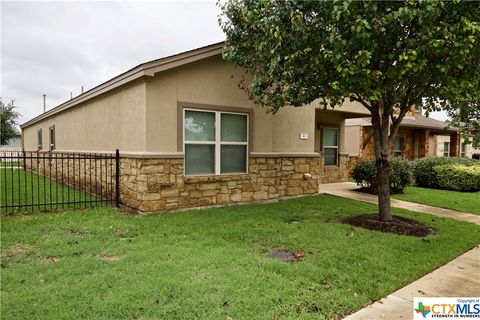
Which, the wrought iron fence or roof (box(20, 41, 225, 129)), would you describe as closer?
roof (box(20, 41, 225, 129))

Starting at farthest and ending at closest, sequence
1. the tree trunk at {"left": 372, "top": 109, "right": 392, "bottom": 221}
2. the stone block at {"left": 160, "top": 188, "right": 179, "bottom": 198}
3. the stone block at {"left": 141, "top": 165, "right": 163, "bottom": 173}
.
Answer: the stone block at {"left": 160, "top": 188, "right": 179, "bottom": 198} < the stone block at {"left": 141, "top": 165, "right": 163, "bottom": 173} < the tree trunk at {"left": 372, "top": 109, "right": 392, "bottom": 221}

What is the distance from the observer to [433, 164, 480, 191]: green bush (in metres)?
12.3

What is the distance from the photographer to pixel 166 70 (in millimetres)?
7035

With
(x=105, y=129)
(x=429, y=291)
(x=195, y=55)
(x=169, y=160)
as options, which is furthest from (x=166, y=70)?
(x=429, y=291)

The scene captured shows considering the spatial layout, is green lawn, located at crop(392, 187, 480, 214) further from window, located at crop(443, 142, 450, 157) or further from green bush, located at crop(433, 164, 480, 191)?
window, located at crop(443, 142, 450, 157)

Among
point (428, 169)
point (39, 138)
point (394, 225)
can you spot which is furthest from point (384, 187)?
point (39, 138)

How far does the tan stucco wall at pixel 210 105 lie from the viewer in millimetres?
7031

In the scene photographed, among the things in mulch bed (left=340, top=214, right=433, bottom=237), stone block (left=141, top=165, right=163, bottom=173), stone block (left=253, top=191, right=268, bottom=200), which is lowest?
mulch bed (left=340, top=214, right=433, bottom=237)

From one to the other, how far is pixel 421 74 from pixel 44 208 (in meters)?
8.29

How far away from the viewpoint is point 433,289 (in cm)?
375

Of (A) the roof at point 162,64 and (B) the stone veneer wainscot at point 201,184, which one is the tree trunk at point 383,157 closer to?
(B) the stone veneer wainscot at point 201,184

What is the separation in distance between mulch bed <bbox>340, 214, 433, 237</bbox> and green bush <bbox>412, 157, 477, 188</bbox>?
7.58 m

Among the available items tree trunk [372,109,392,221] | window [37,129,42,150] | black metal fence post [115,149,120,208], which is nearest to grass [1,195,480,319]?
black metal fence post [115,149,120,208]

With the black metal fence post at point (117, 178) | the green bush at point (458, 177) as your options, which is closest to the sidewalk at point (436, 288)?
the black metal fence post at point (117, 178)
